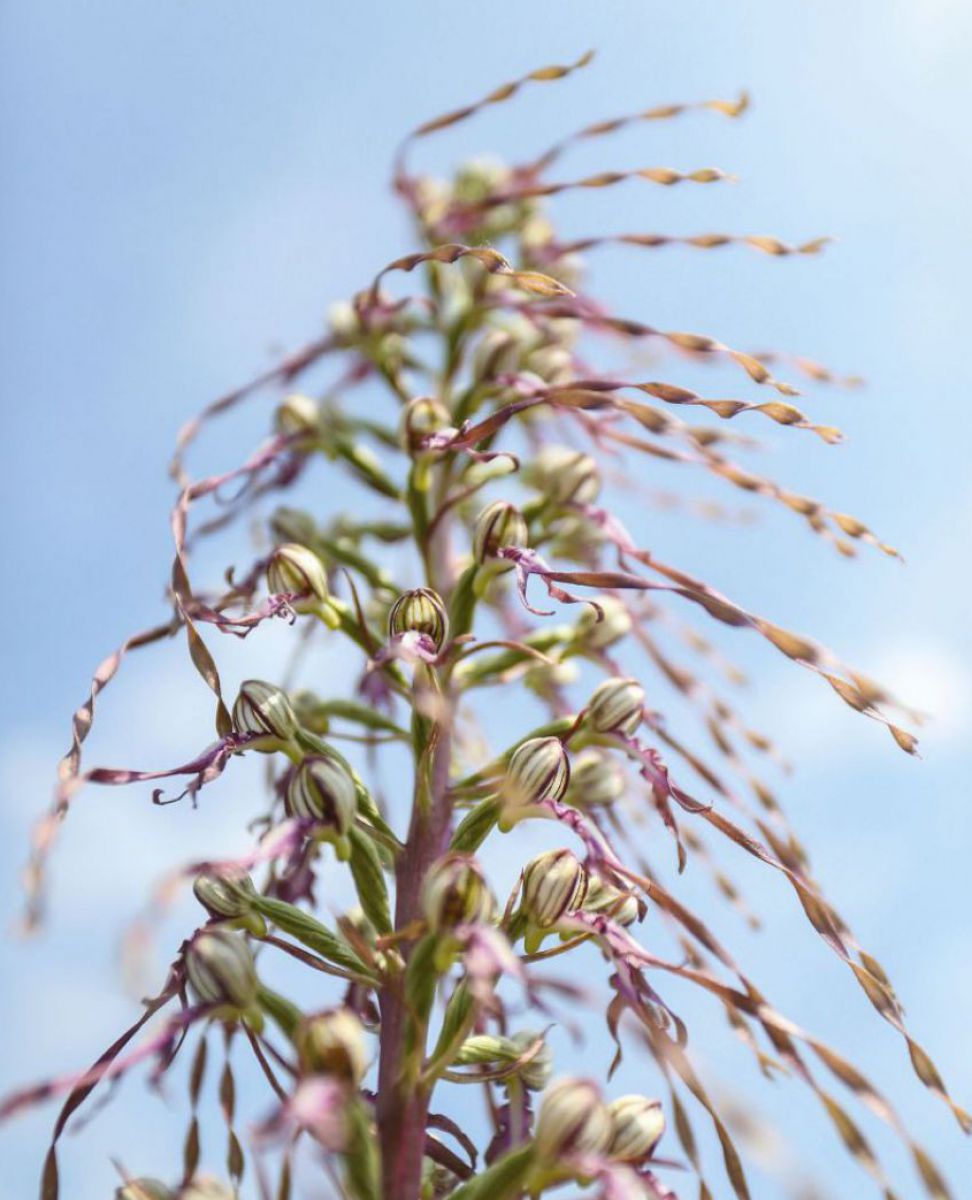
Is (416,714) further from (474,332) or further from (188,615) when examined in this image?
(474,332)

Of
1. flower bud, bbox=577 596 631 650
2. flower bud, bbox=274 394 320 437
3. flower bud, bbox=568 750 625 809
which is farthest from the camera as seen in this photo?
flower bud, bbox=274 394 320 437

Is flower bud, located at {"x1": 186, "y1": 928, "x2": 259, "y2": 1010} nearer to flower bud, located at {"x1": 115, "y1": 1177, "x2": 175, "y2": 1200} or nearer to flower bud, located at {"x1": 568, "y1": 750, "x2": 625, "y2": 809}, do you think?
flower bud, located at {"x1": 115, "y1": 1177, "x2": 175, "y2": 1200}

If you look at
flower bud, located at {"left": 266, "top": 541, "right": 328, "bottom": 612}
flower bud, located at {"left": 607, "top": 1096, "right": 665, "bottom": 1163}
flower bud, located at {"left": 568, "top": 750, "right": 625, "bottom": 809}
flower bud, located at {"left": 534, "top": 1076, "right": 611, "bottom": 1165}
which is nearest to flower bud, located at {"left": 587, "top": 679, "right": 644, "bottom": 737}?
flower bud, located at {"left": 568, "top": 750, "right": 625, "bottom": 809}

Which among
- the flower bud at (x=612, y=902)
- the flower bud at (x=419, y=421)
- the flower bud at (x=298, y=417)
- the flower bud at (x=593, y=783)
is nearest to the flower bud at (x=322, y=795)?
the flower bud at (x=612, y=902)

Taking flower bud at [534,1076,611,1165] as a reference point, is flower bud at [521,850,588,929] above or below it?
above

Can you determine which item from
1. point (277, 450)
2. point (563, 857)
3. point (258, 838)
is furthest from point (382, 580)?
point (563, 857)

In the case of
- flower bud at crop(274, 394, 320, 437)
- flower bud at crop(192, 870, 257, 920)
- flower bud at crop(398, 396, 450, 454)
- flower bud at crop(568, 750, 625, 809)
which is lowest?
flower bud at crop(192, 870, 257, 920)

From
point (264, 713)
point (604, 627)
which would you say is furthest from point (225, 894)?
point (604, 627)
